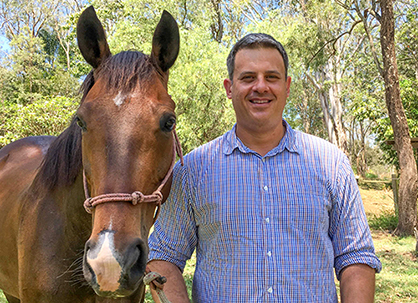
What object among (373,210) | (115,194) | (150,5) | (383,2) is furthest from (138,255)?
(150,5)

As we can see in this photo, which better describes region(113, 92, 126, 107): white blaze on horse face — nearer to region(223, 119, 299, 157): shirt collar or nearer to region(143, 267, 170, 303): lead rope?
region(223, 119, 299, 157): shirt collar

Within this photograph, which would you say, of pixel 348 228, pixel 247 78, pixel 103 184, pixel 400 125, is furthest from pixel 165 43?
pixel 400 125

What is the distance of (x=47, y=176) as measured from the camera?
2.45 m

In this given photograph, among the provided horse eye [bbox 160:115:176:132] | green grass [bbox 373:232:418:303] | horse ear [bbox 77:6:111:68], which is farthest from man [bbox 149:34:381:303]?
green grass [bbox 373:232:418:303]

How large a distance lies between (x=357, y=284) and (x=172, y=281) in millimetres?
851

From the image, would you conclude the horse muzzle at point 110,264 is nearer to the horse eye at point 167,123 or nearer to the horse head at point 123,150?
the horse head at point 123,150

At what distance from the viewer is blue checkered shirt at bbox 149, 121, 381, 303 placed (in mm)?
1740

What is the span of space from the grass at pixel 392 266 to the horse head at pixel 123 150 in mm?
3936

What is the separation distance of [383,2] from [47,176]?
9.19m

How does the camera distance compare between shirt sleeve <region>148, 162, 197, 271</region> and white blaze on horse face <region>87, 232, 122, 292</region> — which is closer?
white blaze on horse face <region>87, 232, 122, 292</region>

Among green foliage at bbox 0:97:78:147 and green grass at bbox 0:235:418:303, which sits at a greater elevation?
green foliage at bbox 0:97:78:147

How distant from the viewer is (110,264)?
1375 mm

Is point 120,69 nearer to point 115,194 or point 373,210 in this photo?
point 115,194

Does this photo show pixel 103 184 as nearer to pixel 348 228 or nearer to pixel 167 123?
pixel 167 123
